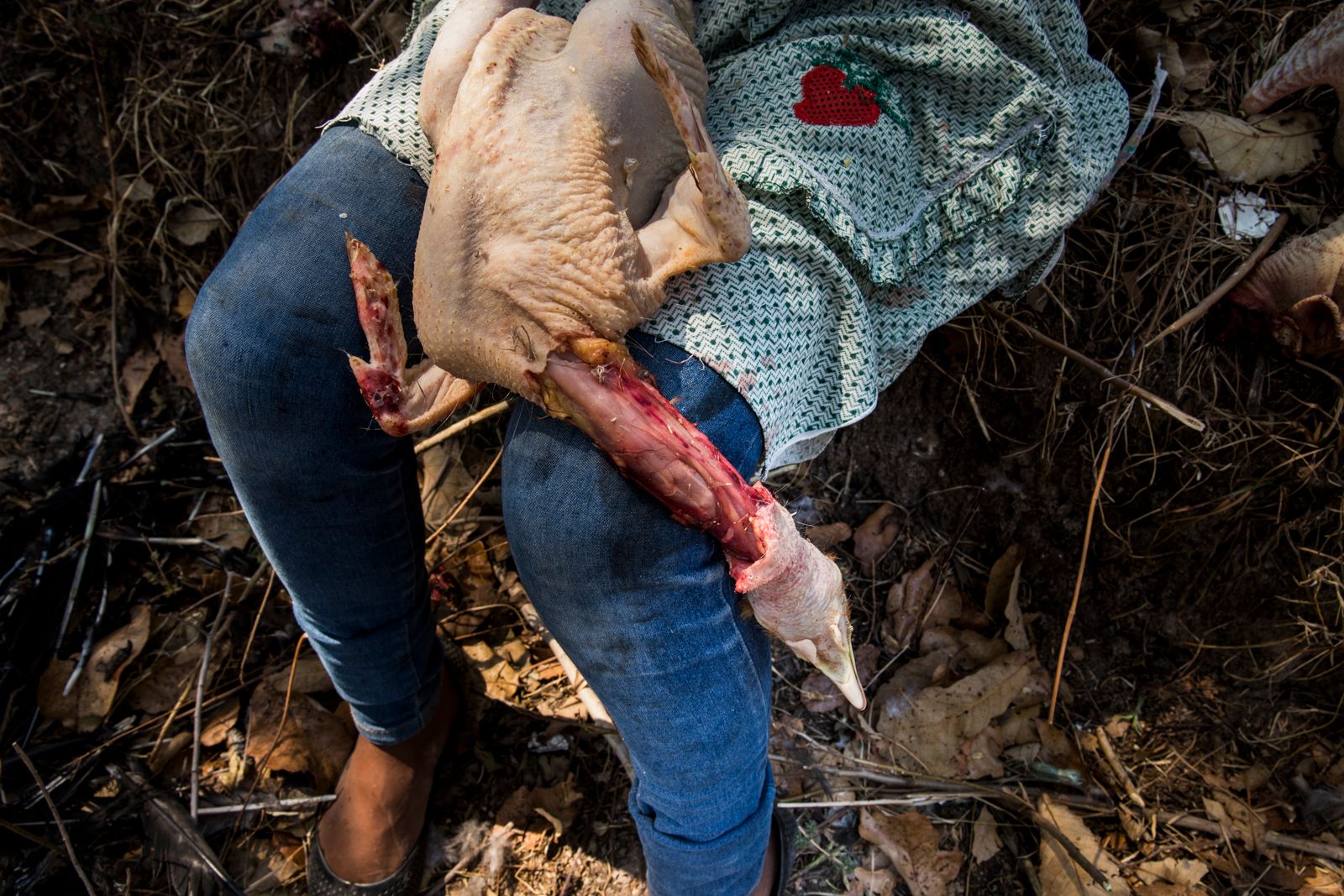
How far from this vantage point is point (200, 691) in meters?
2.37

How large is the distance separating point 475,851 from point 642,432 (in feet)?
5.39

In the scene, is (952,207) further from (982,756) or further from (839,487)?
(982,756)

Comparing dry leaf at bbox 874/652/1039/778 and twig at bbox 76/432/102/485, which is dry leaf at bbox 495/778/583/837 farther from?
twig at bbox 76/432/102/485

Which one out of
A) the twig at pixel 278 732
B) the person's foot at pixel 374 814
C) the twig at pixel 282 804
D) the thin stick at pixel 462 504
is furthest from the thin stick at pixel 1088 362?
the twig at pixel 282 804

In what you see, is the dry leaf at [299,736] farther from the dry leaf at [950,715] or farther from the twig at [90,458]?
the dry leaf at [950,715]

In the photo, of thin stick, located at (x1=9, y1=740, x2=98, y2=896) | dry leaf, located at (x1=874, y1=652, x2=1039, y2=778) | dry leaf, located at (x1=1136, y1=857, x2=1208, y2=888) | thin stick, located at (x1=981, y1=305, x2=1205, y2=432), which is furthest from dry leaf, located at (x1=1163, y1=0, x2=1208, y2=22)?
thin stick, located at (x1=9, y1=740, x2=98, y2=896)

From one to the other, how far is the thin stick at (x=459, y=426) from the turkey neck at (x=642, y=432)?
126cm

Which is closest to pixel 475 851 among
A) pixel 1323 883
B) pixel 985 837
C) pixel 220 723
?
pixel 220 723

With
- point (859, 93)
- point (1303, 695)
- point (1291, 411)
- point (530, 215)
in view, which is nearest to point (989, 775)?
point (1303, 695)

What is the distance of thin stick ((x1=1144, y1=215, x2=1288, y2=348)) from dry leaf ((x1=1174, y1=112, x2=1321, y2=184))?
15cm

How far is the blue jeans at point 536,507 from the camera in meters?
1.41

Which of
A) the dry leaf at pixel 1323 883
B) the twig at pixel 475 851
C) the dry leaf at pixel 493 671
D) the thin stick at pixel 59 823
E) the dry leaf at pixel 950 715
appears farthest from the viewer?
the dry leaf at pixel 493 671

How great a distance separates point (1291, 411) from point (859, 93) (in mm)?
1668

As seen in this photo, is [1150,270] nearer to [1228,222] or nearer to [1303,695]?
Answer: [1228,222]
